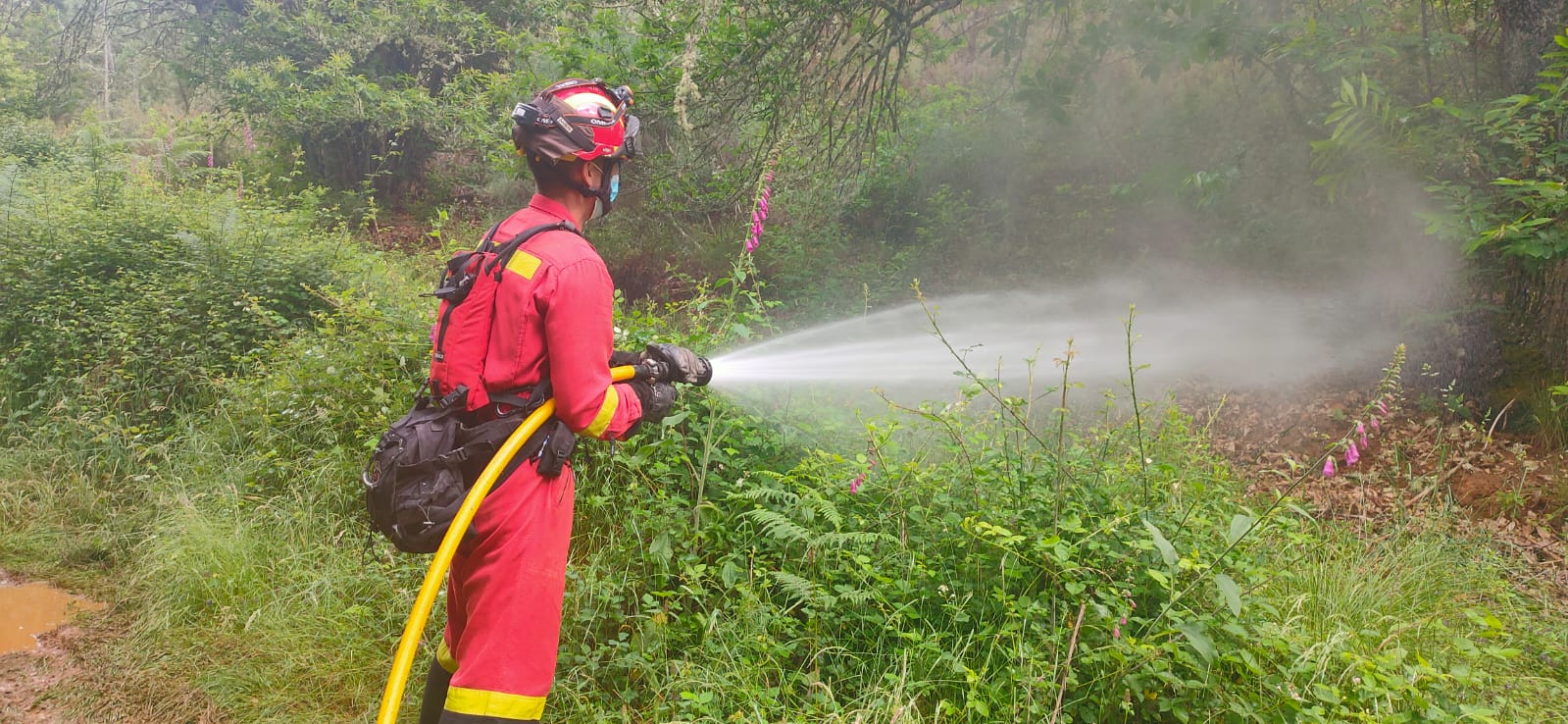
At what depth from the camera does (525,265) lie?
2.47 metres

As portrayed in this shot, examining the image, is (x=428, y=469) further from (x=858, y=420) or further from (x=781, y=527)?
(x=858, y=420)

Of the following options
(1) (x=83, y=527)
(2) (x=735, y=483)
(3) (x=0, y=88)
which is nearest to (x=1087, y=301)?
(2) (x=735, y=483)

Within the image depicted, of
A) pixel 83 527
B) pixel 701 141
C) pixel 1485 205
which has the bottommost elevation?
pixel 83 527

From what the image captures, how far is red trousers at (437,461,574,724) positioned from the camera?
244 cm

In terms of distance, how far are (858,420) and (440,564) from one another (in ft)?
7.61

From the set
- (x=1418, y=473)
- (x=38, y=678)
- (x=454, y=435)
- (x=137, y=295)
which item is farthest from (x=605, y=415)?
(x=137, y=295)

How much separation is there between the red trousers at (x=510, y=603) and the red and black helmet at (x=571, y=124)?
1.00 metres

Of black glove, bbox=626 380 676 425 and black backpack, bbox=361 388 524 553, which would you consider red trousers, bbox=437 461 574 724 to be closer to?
black backpack, bbox=361 388 524 553

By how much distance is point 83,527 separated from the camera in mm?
4926

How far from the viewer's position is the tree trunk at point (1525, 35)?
5.70 metres

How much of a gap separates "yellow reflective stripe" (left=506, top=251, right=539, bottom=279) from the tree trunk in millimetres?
6867

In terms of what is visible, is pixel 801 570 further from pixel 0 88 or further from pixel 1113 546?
pixel 0 88

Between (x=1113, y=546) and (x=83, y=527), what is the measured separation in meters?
5.69

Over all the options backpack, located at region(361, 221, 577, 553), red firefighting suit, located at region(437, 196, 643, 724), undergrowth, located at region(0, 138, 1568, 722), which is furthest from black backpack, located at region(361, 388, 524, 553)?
undergrowth, located at region(0, 138, 1568, 722)
